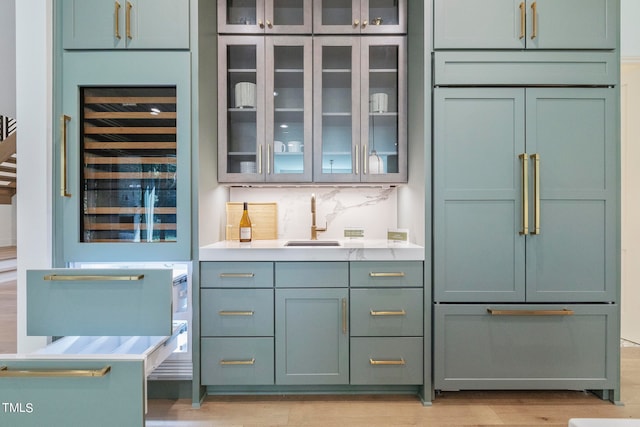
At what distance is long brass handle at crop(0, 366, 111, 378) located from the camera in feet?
4.17

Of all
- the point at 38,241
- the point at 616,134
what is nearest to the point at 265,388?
the point at 38,241

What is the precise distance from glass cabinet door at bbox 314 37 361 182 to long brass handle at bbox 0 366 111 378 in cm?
149

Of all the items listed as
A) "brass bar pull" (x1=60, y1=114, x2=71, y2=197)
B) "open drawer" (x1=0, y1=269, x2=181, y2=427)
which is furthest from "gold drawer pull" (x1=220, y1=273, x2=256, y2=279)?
"brass bar pull" (x1=60, y1=114, x2=71, y2=197)

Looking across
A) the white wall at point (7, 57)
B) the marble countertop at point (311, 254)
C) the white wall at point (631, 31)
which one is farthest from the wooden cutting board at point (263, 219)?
the white wall at point (631, 31)

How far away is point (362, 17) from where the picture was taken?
2238mm

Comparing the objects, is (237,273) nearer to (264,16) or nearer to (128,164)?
(128,164)

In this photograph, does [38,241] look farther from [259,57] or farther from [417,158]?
[417,158]

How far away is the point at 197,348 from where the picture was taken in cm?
196

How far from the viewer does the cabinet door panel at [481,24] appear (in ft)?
6.36

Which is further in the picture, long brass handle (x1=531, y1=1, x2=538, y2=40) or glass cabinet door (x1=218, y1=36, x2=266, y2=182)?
glass cabinet door (x1=218, y1=36, x2=266, y2=182)

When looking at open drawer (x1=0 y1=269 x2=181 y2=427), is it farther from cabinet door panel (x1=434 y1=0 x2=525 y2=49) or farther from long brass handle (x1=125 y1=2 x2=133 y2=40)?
cabinet door panel (x1=434 y1=0 x2=525 y2=49)

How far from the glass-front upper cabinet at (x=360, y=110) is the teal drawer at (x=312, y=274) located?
0.59 metres

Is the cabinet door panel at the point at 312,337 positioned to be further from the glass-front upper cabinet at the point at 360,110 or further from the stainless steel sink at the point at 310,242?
the glass-front upper cabinet at the point at 360,110

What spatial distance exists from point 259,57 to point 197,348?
173cm
